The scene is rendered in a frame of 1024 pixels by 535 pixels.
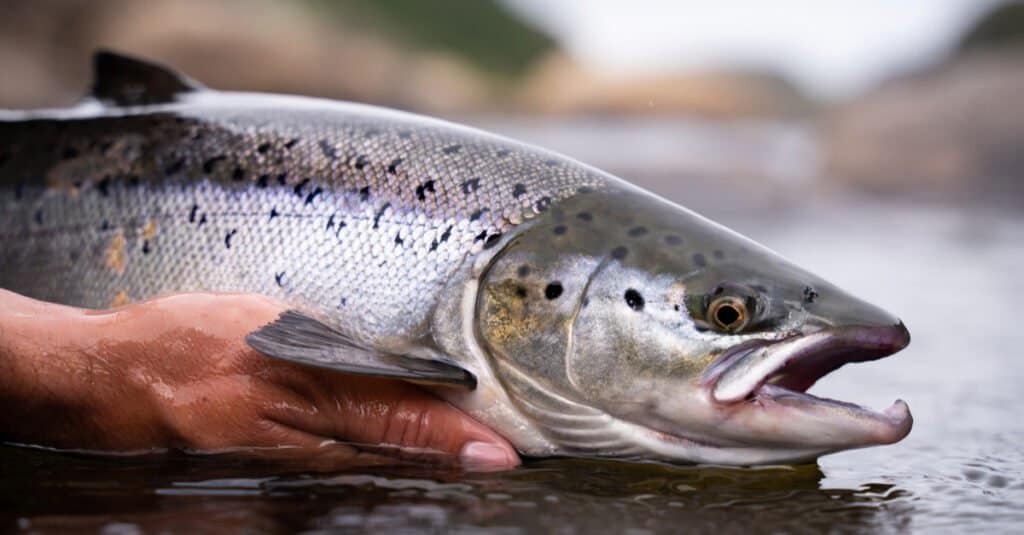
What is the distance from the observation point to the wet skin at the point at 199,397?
2.70 meters

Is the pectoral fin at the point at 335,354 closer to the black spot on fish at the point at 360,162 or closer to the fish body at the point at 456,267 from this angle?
the fish body at the point at 456,267

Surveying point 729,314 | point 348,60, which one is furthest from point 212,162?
point 348,60

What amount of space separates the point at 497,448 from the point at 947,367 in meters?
2.52

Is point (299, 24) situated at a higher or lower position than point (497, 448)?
higher

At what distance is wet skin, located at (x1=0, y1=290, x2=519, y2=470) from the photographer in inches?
106

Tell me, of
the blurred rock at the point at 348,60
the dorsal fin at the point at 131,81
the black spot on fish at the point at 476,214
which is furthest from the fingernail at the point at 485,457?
the blurred rock at the point at 348,60

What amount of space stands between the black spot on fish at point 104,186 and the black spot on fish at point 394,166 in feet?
2.91

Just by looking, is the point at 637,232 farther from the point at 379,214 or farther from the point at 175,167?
the point at 175,167

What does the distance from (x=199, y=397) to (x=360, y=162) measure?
32.0 inches

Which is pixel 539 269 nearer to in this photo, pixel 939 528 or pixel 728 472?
pixel 728 472

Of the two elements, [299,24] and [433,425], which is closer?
[433,425]

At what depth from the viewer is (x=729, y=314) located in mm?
2590

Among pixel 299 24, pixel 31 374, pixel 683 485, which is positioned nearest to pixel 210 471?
pixel 31 374

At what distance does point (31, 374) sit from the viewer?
270cm
